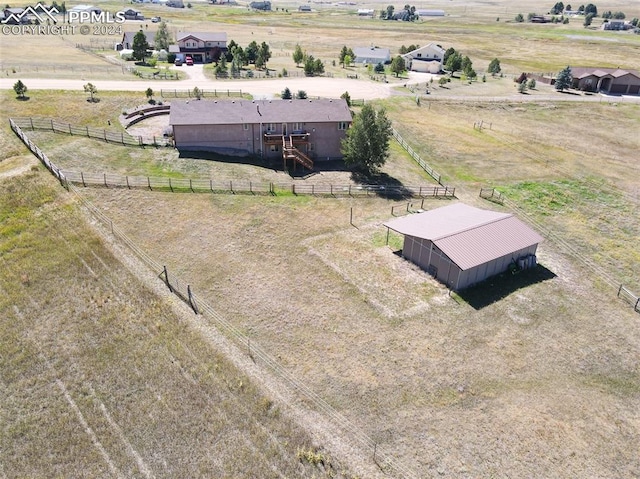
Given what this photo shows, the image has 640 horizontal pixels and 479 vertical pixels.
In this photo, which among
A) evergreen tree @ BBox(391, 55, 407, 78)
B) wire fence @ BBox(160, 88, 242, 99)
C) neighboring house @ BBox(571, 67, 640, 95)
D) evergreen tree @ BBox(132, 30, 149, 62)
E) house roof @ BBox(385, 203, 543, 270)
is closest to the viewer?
house roof @ BBox(385, 203, 543, 270)

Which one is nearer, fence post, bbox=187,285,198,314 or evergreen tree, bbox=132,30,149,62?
fence post, bbox=187,285,198,314

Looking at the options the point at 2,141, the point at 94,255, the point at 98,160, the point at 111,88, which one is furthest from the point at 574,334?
the point at 111,88

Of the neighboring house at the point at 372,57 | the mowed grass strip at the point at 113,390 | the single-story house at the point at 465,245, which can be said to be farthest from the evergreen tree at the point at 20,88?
the neighboring house at the point at 372,57

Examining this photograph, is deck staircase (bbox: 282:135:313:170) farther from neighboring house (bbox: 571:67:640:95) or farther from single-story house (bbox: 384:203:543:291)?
neighboring house (bbox: 571:67:640:95)

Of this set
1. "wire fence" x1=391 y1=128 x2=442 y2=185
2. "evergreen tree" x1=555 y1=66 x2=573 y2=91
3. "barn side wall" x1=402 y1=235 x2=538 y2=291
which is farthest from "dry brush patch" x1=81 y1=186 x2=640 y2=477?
"evergreen tree" x1=555 y1=66 x2=573 y2=91

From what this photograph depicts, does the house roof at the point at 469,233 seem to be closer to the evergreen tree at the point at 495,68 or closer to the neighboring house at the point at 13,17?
the evergreen tree at the point at 495,68

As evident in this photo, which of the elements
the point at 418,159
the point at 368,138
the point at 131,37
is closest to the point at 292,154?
the point at 368,138
